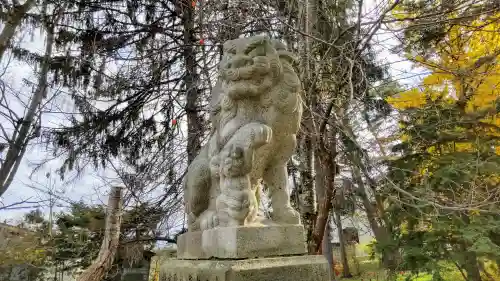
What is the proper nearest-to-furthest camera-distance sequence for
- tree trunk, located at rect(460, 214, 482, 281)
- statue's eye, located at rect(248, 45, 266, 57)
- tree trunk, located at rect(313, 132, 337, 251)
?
statue's eye, located at rect(248, 45, 266, 57) → tree trunk, located at rect(313, 132, 337, 251) → tree trunk, located at rect(460, 214, 482, 281)

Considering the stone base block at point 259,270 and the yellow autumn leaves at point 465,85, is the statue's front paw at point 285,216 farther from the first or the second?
the yellow autumn leaves at point 465,85

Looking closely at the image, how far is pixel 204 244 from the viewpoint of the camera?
231 cm

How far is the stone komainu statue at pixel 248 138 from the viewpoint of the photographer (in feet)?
7.25

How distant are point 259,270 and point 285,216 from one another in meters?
0.51

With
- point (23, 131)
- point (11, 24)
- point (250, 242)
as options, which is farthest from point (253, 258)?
point (23, 131)

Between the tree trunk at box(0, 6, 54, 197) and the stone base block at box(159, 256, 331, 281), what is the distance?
506 cm

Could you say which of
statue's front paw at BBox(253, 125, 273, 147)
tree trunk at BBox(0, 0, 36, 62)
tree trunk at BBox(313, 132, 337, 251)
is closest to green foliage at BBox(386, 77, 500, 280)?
tree trunk at BBox(313, 132, 337, 251)

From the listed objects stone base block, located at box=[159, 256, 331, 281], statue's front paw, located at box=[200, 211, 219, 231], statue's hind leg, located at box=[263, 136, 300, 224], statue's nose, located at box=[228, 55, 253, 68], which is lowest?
stone base block, located at box=[159, 256, 331, 281]

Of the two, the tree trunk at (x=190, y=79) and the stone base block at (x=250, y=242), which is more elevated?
the tree trunk at (x=190, y=79)

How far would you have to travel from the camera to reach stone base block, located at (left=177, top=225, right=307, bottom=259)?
6.70ft

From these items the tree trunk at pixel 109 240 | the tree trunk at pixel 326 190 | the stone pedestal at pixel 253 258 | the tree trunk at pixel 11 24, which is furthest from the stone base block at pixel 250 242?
the tree trunk at pixel 11 24

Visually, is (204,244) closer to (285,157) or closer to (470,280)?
(285,157)

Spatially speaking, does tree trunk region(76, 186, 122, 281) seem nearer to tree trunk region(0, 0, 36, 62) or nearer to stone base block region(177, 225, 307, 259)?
tree trunk region(0, 0, 36, 62)

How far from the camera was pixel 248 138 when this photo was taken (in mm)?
2213
